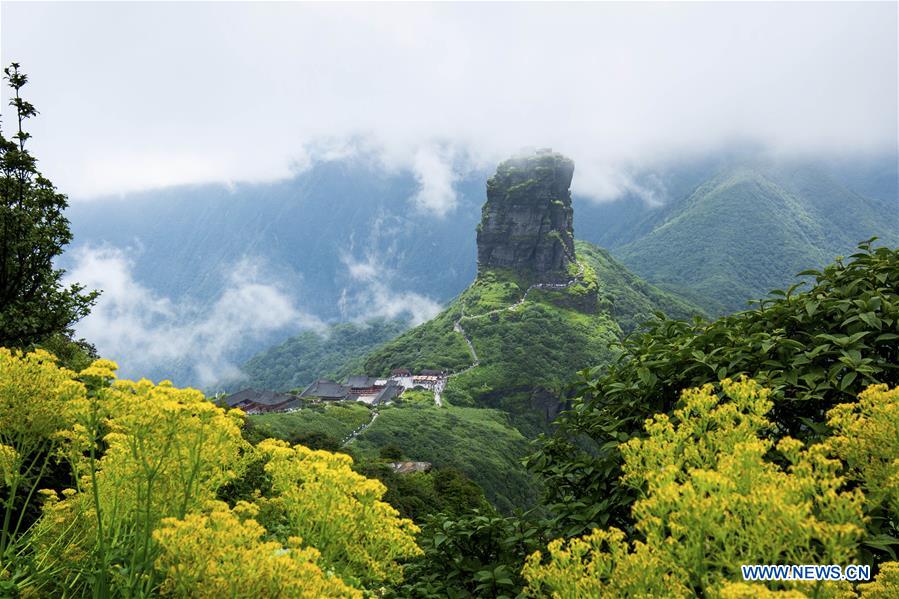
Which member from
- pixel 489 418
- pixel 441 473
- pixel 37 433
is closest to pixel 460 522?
pixel 37 433

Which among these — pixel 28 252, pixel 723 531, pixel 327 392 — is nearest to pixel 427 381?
pixel 327 392

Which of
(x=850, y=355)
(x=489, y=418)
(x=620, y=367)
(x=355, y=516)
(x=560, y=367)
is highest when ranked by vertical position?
(x=560, y=367)

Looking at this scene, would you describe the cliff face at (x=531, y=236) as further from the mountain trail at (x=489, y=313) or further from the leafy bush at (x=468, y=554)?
the leafy bush at (x=468, y=554)

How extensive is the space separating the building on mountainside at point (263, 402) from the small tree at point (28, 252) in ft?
336

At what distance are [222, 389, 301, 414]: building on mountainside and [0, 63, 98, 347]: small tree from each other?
336 feet

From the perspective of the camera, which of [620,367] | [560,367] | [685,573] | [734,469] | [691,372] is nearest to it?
[685,573]

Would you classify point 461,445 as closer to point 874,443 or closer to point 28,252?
point 28,252

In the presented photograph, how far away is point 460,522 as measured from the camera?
6.51 metres

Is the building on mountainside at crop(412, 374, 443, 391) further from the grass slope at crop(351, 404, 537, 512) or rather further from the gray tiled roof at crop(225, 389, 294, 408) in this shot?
the gray tiled roof at crop(225, 389, 294, 408)

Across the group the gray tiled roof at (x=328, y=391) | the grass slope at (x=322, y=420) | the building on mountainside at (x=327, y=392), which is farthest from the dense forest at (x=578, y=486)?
the gray tiled roof at (x=328, y=391)

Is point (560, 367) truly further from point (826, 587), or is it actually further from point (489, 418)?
point (826, 587)

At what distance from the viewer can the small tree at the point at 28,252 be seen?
12977 millimetres

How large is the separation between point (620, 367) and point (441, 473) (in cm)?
4715

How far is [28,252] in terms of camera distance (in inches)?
547
